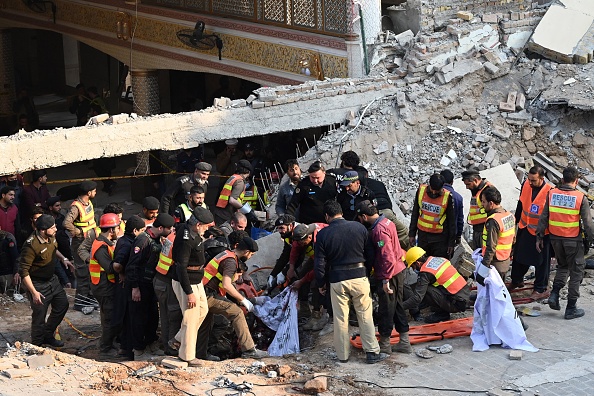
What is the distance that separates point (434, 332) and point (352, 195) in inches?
70.7

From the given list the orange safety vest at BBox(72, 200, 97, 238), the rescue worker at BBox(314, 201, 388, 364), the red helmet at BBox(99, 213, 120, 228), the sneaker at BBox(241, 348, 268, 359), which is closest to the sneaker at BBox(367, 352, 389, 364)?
the rescue worker at BBox(314, 201, 388, 364)

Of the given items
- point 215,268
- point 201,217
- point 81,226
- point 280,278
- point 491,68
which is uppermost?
point 491,68

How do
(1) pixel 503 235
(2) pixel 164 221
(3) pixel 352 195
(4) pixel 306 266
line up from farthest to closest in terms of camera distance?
(3) pixel 352 195, (4) pixel 306 266, (1) pixel 503 235, (2) pixel 164 221

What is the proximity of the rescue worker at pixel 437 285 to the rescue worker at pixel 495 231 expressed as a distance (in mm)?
349

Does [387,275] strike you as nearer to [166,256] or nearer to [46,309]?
[166,256]

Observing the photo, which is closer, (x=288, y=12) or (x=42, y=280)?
(x=42, y=280)

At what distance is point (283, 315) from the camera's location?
10820 mm

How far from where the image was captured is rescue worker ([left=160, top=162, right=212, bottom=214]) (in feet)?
40.0

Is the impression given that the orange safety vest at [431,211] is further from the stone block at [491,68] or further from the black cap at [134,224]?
the stone block at [491,68]

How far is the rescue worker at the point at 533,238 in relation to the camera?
11336 millimetres

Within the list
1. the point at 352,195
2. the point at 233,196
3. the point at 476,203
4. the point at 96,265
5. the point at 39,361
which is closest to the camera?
the point at 39,361

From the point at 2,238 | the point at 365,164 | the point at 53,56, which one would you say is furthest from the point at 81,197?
the point at 53,56

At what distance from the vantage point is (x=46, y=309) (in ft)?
36.6

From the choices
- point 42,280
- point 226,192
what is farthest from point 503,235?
point 42,280
